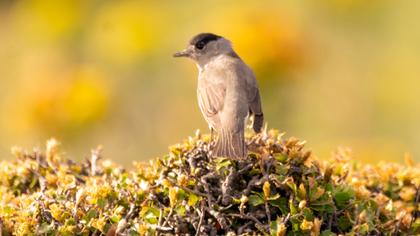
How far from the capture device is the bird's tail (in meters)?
5.20

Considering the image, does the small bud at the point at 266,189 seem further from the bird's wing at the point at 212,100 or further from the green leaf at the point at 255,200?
the bird's wing at the point at 212,100

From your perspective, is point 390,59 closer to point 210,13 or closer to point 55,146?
point 210,13

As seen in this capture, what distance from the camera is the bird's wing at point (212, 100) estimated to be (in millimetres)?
6875

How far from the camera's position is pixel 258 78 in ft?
42.0

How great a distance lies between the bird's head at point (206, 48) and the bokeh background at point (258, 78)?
361cm

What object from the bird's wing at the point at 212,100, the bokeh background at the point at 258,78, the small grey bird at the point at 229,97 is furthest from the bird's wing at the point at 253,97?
the bokeh background at the point at 258,78

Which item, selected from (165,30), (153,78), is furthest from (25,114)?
(165,30)

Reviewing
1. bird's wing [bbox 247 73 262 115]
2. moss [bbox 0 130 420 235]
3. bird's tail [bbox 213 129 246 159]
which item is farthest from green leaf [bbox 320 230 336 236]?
bird's wing [bbox 247 73 262 115]

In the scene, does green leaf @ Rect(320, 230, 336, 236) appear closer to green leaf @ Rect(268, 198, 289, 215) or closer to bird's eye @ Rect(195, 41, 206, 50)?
green leaf @ Rect(268, 198, 289, 215)

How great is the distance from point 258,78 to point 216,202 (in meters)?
7.73

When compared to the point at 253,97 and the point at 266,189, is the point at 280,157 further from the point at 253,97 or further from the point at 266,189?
the point at 253,97

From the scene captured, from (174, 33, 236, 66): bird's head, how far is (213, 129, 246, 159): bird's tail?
8.00 feet

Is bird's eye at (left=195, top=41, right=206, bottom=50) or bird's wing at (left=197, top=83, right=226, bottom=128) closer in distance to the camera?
bird's wing at (left=197, top=83, right=226, bottom=128)

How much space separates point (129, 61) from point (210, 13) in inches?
88.3
